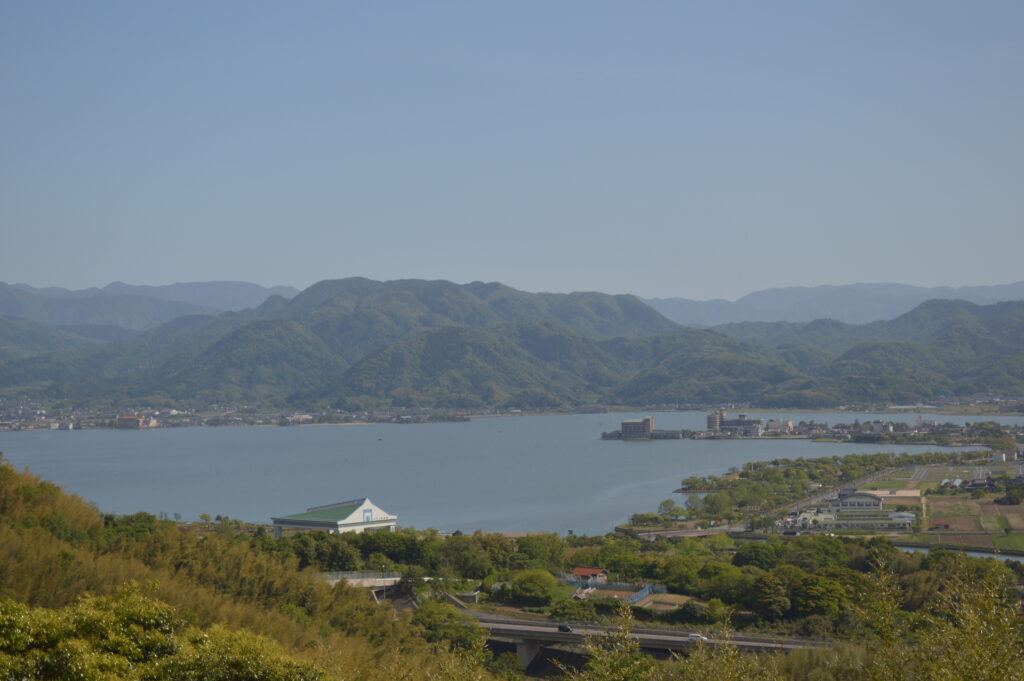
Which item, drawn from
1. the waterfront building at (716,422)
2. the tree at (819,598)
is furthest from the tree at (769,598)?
the waterfront building at (716,422)

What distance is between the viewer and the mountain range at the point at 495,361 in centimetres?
8312

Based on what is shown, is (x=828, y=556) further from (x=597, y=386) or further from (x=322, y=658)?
(x=597, y=386)

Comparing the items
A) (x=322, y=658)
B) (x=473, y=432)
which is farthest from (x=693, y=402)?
(x=322, y=658)

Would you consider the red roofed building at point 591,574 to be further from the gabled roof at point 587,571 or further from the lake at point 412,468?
the lake at point 412,468

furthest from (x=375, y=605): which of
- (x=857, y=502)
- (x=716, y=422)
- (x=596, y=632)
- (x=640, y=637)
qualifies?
(x=716, y=422)

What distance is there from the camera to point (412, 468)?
→ 41688 mm

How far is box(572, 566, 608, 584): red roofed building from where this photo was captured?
16547mm

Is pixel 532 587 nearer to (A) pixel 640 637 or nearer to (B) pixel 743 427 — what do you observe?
(A) pixel 640 637

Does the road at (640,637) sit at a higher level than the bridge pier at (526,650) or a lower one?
higher

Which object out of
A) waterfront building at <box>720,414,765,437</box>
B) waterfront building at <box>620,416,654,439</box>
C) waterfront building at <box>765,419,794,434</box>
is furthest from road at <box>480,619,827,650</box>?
waterfront building at <box>765,419,794,434</box>

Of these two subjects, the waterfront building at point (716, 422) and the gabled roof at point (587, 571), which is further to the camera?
the waterfront building at point (716, 422)

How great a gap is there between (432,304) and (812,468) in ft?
323

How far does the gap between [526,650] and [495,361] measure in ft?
277

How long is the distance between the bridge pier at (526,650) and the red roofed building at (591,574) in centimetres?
339
